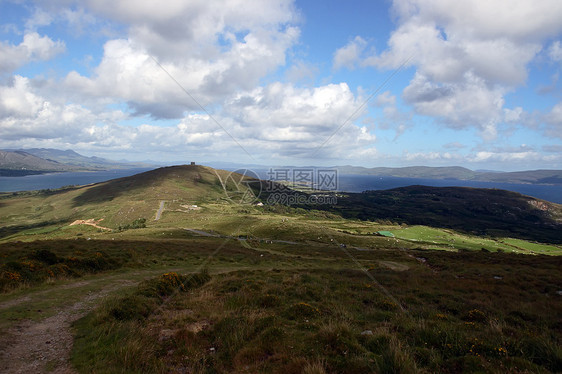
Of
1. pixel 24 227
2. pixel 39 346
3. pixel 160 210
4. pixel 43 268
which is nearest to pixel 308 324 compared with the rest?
pixel 39 346

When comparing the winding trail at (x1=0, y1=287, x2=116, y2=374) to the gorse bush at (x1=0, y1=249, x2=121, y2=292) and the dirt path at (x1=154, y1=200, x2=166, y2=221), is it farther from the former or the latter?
the dirt path at (x1=154, y1=200, x2=166, y2=221)

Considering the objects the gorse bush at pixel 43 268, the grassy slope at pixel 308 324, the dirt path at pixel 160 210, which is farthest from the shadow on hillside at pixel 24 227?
the grassy slope at pixel 308 324

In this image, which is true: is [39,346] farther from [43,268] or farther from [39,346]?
[43,268]

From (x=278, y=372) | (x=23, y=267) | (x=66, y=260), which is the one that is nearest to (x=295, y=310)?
(x=278, y=372)

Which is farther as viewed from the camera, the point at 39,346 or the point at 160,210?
the point at 160,210

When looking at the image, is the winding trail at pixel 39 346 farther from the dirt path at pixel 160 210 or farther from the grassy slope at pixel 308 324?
the dirt path at pixel 160 210

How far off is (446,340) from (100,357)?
31.4ft

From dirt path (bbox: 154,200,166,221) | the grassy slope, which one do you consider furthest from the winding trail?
dirt path (bbox: 154,200,166,221)

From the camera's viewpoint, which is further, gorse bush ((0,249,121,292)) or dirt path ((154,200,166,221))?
dirt path ((154,200,166,221))

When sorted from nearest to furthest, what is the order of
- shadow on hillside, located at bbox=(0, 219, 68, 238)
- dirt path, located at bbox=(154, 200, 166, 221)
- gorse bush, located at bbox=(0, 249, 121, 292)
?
gorse bush, located at bbox=(0, 249, 121, 292) → shadow on hillside, located at bbox=(0, 219, 68, 238) → dirt path, located at bbox=(154, 200, 166, 221)

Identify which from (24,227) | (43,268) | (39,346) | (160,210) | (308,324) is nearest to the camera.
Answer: (39,346)

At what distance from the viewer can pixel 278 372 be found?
19.0ft

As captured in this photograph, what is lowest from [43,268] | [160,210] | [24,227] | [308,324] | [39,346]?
[24,227]

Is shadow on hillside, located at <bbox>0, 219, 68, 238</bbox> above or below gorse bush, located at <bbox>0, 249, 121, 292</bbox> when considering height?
below
